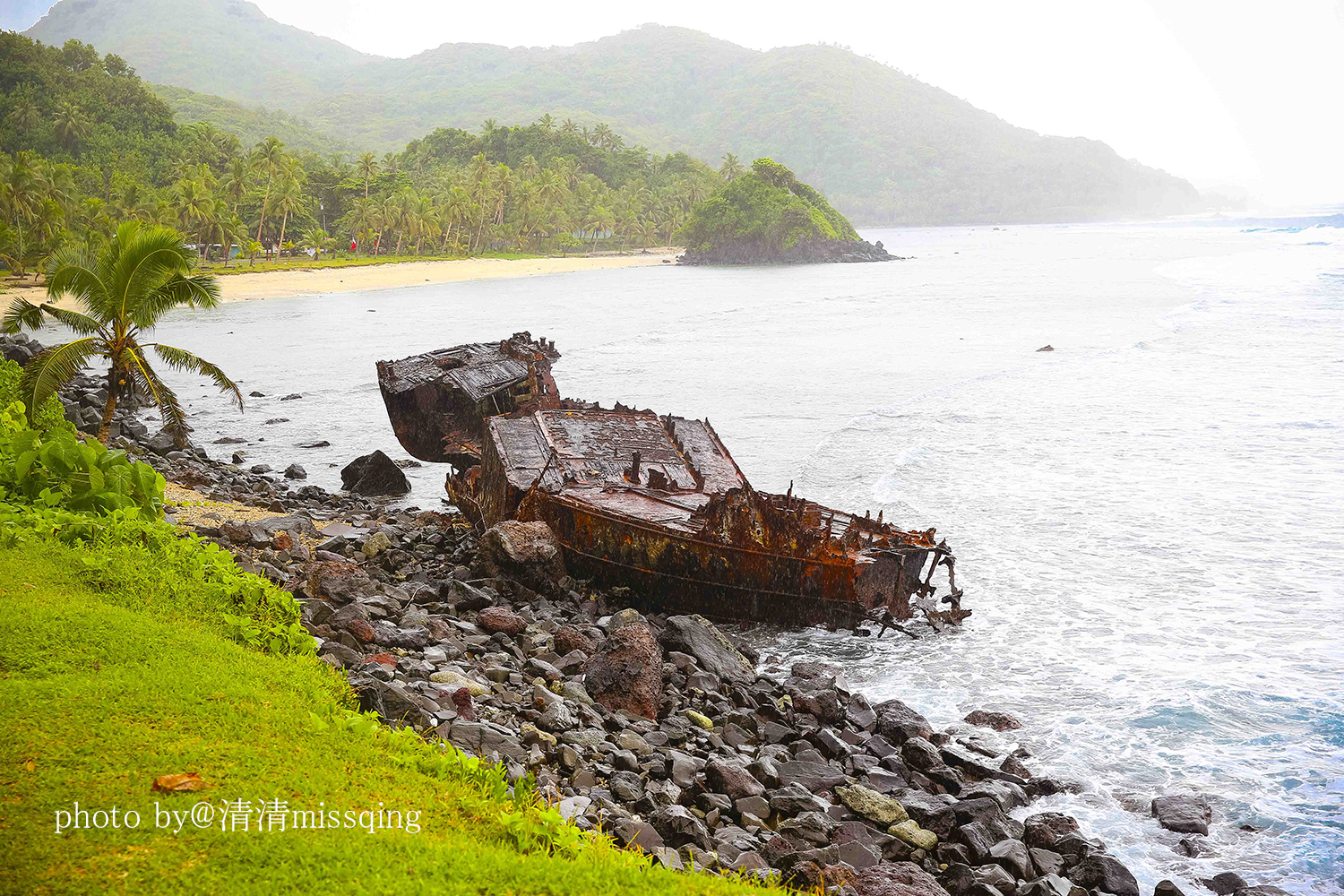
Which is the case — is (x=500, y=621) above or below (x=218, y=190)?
below

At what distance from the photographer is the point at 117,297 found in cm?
1698

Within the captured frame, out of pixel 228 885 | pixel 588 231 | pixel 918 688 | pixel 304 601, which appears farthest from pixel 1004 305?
pixel 588 231

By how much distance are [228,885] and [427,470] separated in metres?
19.9

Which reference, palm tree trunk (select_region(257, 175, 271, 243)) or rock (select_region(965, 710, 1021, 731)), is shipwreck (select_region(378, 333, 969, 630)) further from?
palm tree trunk (select_region(257, 175, 271, 243))

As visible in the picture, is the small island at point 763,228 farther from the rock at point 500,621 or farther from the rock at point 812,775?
the rock at point 812,775

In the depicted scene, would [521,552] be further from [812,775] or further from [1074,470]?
[1074,470]

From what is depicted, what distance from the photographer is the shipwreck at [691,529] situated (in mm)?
13125

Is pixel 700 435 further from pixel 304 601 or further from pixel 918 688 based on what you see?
pixel 304 601

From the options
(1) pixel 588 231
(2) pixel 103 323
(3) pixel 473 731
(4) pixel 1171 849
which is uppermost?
(1) pixel 588 231

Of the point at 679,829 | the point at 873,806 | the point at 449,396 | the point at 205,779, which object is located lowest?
the point at 873,806

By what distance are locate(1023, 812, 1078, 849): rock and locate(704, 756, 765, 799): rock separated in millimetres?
2587

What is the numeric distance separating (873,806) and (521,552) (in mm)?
6702

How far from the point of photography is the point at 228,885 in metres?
4.76

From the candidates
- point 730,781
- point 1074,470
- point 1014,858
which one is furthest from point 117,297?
point 1074,470
